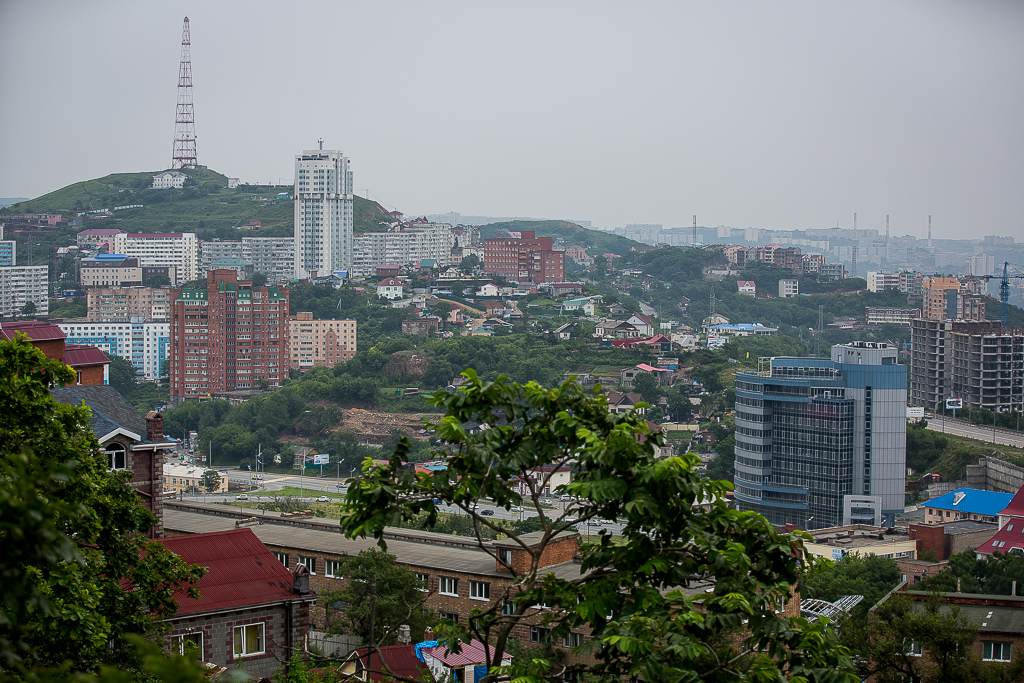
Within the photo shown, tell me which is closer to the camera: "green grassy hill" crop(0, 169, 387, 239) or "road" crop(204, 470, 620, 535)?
"road" crop(204, 470, 620, 535)

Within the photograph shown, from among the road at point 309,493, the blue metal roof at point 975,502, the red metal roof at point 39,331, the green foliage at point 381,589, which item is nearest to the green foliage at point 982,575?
the blue metal roof at point 975,502

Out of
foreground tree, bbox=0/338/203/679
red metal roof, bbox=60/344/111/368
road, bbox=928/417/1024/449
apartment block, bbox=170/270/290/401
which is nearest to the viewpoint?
foreground tree, bbox=0/338/203/679

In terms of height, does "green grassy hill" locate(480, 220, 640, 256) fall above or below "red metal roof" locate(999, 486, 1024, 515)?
above

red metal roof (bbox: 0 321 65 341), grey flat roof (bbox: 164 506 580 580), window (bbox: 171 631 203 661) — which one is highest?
red metal roof (bbox: 0 321 65 341)

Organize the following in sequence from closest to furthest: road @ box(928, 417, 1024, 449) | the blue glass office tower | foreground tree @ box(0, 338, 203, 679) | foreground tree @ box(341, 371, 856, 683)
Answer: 1. foreground tree @ box(341, 371, 856, 683)
2. foreground tree @ box(0, 338, 203, 679)
3. the blue glass office tower
4. road @ box(928, 417, 1024, 449)

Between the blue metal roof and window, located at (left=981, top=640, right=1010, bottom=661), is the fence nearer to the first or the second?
window, located at (left=981, top=640, right=1010, bottom=661)

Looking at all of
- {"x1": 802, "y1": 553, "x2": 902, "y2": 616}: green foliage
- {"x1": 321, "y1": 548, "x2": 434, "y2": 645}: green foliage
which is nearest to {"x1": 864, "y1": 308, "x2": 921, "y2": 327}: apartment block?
{"x1": 802, "y1": 553, "x2": 902, "y2": 616}: green foliage
